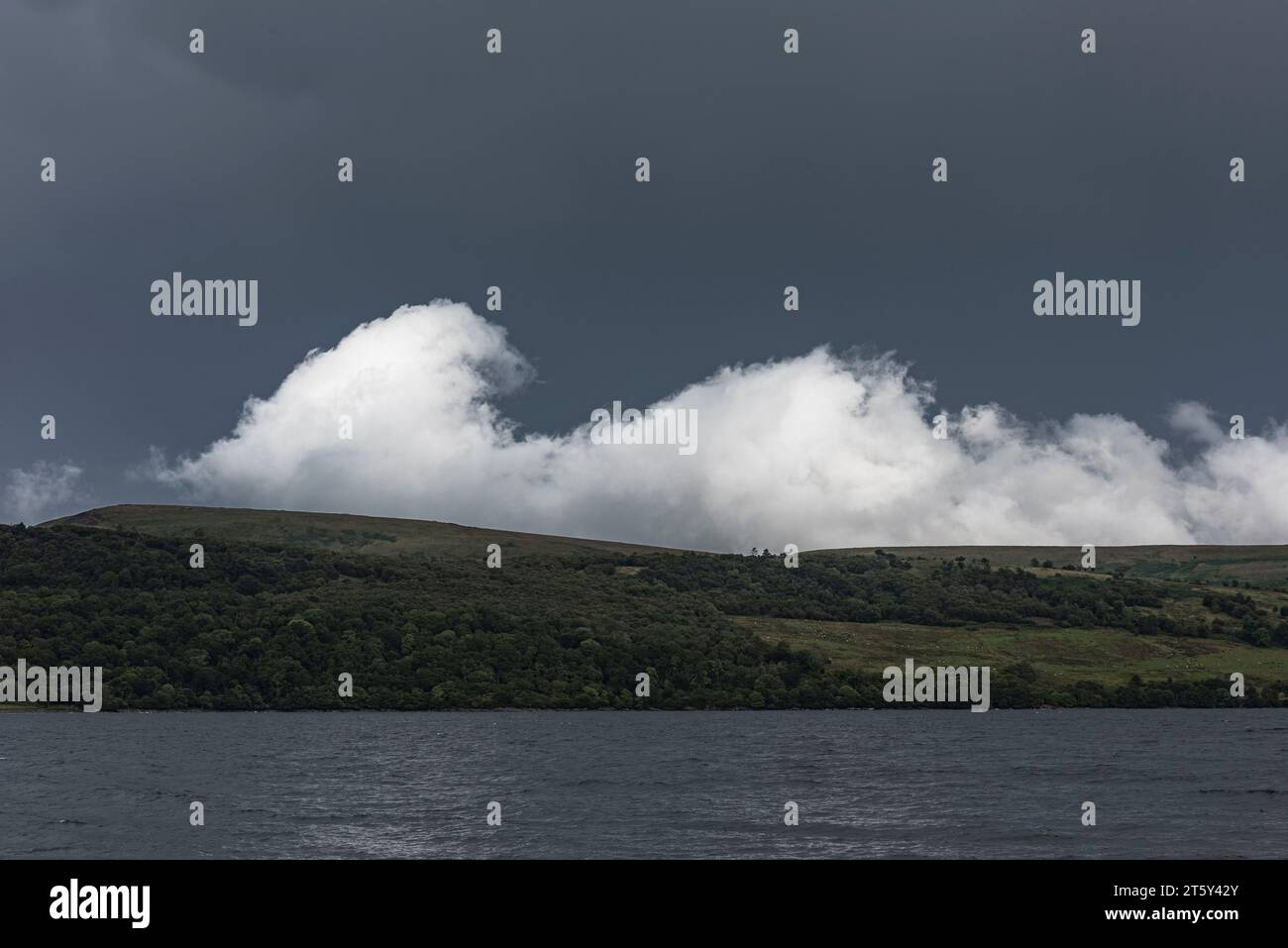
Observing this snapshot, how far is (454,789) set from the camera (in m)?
113

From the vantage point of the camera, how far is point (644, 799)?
10400cm

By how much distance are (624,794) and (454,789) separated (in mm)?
15924

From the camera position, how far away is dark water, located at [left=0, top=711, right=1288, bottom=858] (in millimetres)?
76938

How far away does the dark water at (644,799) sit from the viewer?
76.9 m
